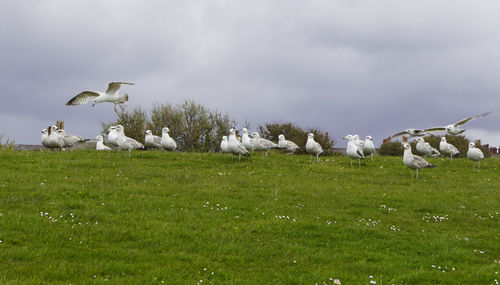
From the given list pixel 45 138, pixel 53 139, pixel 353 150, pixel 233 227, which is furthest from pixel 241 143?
pixel 233 227

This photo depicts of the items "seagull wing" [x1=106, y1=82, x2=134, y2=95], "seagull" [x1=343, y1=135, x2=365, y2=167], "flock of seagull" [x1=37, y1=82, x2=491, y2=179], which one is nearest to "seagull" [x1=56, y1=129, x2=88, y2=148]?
"flock of seagull" [x1=37, y1=82, x2=491, y2=179]

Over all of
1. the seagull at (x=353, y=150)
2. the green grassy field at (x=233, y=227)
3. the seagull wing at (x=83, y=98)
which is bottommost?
the green grassy field at (x=233, y=227)

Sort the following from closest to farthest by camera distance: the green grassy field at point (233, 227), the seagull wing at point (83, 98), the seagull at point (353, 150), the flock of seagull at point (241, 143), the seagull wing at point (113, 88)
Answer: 1. the green grassy field at point (233, 227)
2. the flock of seagull at point (241, 143)
3. the seagull at point (353, 150)
4. the seagull wing at point (83, 98)
5. the seagull wing at point (113, 88)

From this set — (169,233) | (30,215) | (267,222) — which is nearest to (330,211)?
(267,222)

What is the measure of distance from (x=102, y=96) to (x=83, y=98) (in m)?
1.33

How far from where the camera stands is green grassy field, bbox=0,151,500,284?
369 inches

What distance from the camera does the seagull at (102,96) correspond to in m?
31.9

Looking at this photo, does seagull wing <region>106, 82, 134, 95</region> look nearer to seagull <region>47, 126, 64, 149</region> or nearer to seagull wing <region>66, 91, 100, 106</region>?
seagull wing <region>66, 91, 100, 106</region>

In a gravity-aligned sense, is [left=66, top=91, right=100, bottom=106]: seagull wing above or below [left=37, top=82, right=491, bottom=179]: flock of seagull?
above

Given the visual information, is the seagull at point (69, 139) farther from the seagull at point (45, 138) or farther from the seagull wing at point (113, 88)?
the seagull wing at point (113, 88)

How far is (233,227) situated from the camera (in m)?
12.3

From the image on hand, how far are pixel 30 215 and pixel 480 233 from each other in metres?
12.7

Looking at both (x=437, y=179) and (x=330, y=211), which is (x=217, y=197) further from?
(x=437, y=179)

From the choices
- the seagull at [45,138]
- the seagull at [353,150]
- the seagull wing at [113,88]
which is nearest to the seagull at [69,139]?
the seagull at [45,138]
